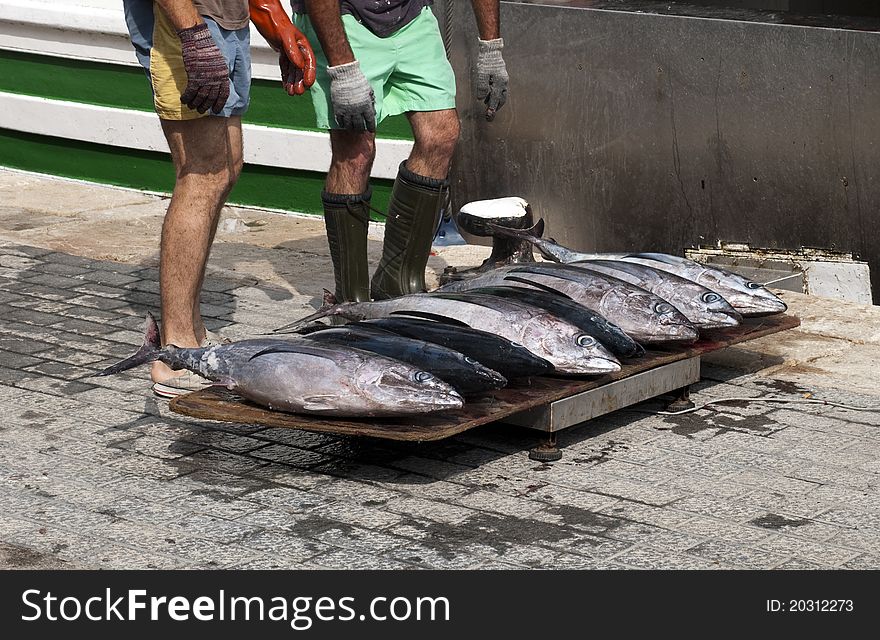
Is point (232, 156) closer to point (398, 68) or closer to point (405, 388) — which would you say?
point (398, 68)

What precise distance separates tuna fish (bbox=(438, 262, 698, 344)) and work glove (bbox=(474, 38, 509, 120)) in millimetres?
1298

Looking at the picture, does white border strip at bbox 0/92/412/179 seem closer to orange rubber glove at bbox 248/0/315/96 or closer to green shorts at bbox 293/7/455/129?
green shorts at bbox 293/7/455/129

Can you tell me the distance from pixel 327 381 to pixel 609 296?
1379 millimetres

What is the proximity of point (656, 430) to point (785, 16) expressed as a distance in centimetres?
330

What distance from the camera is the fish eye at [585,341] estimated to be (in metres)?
5.30

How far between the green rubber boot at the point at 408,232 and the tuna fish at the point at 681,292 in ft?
3.03

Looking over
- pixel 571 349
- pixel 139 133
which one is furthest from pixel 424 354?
pixel 139 133

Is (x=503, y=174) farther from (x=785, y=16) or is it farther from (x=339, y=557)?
(x=339, y=557)

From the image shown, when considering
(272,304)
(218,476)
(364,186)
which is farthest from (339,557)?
(272,304)

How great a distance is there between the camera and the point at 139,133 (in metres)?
10.3

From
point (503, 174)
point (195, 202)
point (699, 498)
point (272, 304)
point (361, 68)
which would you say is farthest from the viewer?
point (503, 174)

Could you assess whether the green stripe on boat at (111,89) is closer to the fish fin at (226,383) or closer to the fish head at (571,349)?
the fish head at (571,349)

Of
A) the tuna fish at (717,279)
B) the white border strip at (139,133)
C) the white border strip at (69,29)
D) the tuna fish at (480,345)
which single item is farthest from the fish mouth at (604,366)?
the white border strip at (69,29)

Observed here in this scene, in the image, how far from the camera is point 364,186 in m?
6.79
